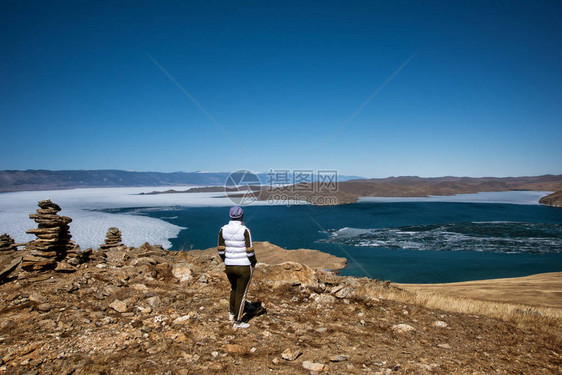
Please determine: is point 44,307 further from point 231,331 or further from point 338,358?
point 338,358

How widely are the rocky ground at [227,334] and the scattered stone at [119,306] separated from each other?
20 millimetres

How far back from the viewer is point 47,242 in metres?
8.33

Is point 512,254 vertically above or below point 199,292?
below

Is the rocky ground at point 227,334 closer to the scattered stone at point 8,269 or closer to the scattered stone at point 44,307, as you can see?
the scattered stone at point 44,307

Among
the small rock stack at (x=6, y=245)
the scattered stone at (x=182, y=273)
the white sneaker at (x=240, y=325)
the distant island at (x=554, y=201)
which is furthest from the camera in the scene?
the distant island at (x=554, y=201)

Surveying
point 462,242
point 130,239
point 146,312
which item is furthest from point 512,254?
point 130,239

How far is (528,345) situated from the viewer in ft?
15.9

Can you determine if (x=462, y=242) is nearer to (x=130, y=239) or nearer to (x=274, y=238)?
(x=274, y=238)

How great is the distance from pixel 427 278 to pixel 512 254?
51.8 feet

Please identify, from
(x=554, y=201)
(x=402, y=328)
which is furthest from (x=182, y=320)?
(x=554, y=201)

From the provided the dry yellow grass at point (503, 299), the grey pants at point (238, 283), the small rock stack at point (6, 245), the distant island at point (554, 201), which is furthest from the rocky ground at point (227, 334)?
the distant island at point (554, 201)

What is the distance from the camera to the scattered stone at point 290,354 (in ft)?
13.1

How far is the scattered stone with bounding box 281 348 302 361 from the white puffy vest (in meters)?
1.40

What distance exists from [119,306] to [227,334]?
2.45m
